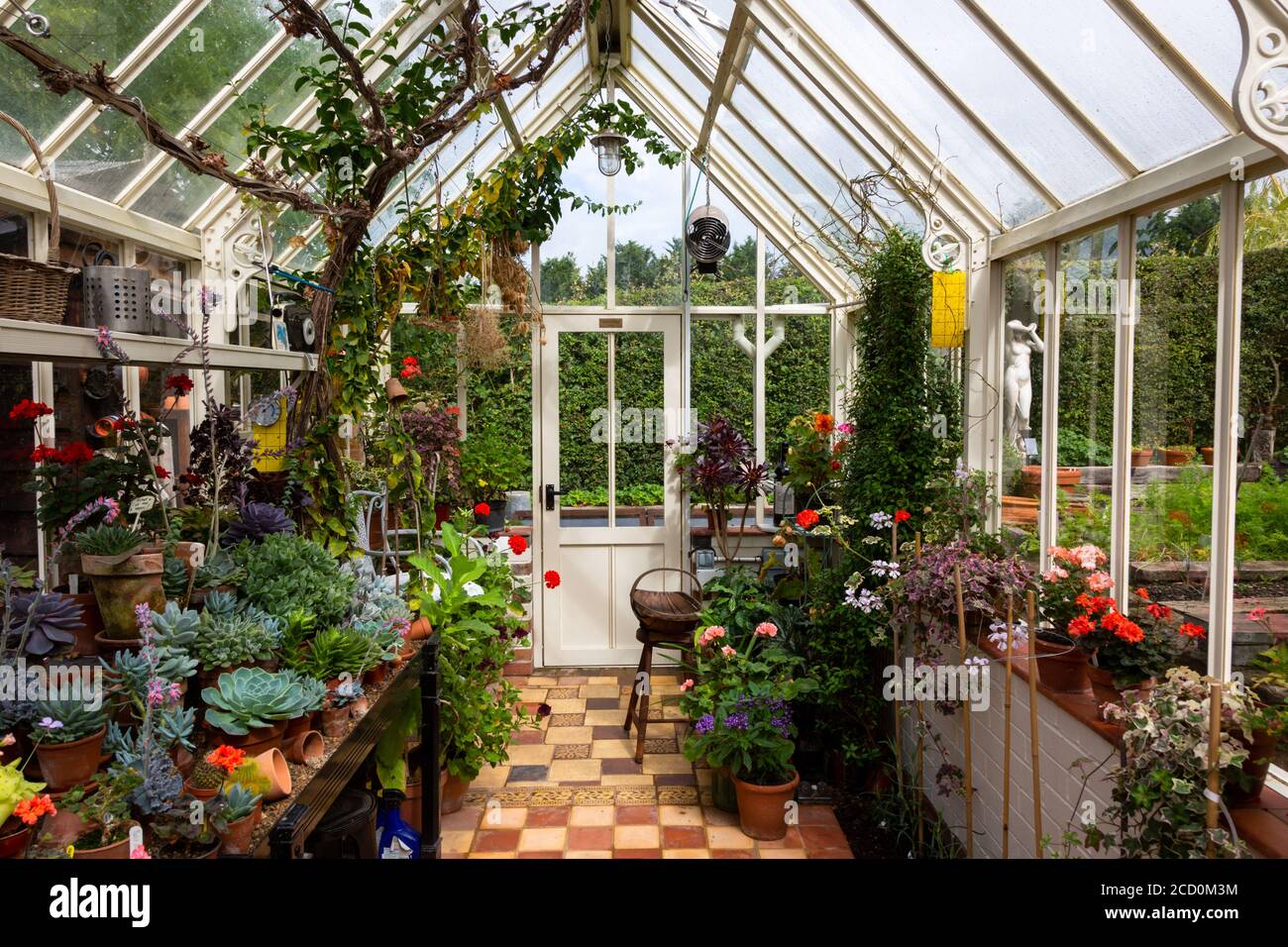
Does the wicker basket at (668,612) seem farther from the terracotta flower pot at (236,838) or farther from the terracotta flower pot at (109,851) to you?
the terracotta flower pot at (109,851)

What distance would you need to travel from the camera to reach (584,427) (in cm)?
652

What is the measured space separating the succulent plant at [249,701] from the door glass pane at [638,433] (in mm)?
4428

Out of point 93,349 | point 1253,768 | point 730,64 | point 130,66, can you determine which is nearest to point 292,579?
point 93,349

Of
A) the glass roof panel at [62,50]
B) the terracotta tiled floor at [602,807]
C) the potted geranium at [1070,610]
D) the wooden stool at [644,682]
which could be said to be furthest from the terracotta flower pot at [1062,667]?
the glass roof panel at [62,50]

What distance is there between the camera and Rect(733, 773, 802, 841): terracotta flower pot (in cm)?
397

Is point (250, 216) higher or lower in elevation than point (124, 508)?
higher

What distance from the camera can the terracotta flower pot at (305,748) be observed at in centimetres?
216

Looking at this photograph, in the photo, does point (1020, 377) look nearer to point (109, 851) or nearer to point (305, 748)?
point (305, 748)

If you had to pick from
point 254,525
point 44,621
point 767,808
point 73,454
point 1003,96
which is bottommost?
point 767,808

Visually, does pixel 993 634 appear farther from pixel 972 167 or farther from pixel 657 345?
pixel 657 345

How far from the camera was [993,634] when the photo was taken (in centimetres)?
286

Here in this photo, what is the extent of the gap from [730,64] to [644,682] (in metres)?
3.16
